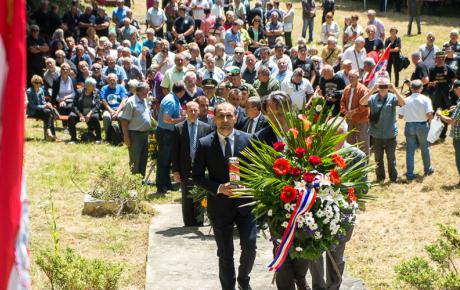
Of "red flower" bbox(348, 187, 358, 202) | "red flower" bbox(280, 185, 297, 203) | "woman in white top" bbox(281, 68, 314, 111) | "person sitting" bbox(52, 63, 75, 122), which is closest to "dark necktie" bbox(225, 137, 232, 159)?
"red flower" bbox(280, 185, 297, 203)

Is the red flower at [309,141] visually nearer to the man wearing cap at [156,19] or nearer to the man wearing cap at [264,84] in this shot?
the man wearing cap at [264,84]

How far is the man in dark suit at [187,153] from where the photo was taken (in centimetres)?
1145

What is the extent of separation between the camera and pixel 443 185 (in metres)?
14.9

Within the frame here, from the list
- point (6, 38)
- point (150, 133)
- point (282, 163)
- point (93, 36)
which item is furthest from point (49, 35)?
point (6, 38)

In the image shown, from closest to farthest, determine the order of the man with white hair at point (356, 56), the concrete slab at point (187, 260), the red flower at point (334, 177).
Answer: the red flower at point (334, 177)
the concrete slab at point (187, 260)
the man with white hair at point (356, 56)

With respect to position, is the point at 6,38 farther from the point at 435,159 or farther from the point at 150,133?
the point at 435,159

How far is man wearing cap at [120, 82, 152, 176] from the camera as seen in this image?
14.2 meters

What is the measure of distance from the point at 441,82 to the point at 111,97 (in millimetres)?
6937

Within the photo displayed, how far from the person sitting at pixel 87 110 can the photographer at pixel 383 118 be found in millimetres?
6045

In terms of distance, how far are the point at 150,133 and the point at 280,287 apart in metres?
7.42

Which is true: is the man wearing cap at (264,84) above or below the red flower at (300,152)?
below

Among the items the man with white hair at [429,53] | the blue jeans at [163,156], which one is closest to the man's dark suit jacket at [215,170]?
the blue jeans at [163,156]

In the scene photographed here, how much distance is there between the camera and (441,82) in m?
17.9

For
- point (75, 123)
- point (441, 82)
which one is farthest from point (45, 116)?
point (441, 82)
